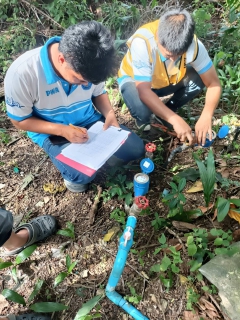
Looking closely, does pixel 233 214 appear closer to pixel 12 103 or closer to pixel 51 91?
pixel 51 91

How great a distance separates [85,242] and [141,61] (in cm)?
136

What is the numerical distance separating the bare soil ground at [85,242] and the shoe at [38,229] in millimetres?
74

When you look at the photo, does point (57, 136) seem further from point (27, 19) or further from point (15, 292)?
point (27, 19)

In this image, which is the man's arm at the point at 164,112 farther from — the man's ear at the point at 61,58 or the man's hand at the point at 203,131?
the man's ear at the point at 61,58

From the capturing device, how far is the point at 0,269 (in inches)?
69.7

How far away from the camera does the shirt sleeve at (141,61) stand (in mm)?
2027

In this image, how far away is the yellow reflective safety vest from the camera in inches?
80.1

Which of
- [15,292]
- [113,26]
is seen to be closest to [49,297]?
[15,292]

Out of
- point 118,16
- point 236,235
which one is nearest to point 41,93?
point 236,235

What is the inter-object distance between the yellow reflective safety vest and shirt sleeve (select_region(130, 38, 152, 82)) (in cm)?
3

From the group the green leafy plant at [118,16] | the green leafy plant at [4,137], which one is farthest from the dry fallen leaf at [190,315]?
the green leafy plant at [118,16]

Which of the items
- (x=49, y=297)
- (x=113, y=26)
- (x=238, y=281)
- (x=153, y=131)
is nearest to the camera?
(x=238, y=281)

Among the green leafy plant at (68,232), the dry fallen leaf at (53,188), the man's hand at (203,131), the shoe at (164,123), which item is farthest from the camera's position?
the shoe at (164,123)

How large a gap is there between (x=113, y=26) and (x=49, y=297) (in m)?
3.16
